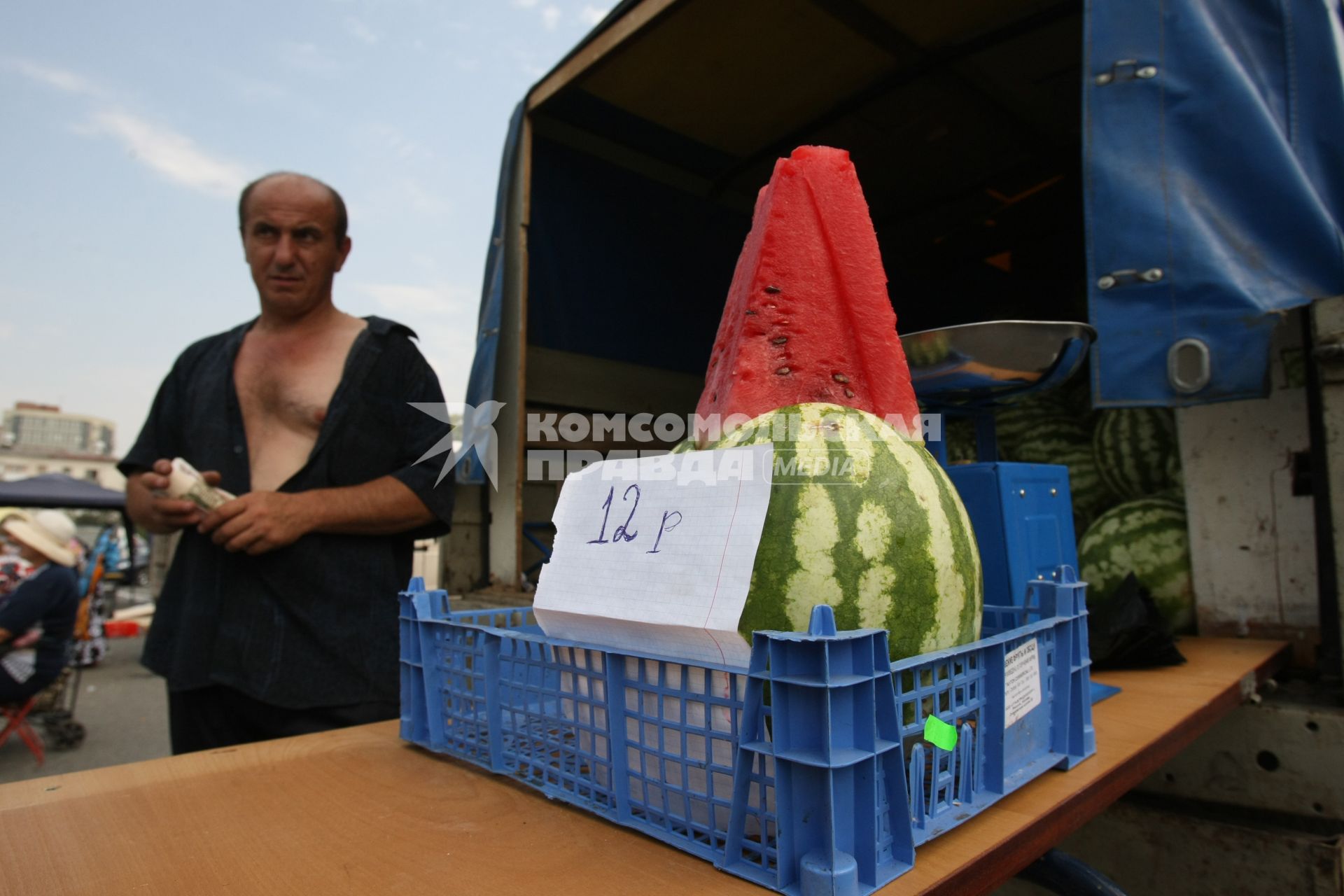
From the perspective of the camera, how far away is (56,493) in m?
9.73

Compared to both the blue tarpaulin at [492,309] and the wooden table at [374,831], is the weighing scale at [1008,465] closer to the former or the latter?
the wooden table at [374,831]

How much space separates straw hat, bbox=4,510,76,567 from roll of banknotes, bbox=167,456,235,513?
4900mm

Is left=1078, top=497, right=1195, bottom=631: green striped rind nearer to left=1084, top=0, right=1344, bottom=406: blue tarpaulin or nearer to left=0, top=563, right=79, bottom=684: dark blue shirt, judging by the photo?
left=1084, top=0, right=1344, bottom=406: blue tarpaulin

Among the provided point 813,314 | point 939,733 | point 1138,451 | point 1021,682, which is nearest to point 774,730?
point 939,733

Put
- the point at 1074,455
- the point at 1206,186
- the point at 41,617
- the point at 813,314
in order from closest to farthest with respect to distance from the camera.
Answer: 1. the point at 813,314
2. the point at 1206,186
3. the point at 1074,455
4. the point at 41,617

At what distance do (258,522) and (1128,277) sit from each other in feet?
7.22

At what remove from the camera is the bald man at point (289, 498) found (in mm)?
1689

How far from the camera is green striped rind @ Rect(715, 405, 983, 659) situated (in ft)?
2.75

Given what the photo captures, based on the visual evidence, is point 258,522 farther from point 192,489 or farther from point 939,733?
point 939,733

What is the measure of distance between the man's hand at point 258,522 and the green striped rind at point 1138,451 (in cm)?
277

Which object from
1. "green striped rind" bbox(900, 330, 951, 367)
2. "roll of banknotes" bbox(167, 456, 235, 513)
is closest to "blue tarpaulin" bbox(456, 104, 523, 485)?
"roll of banknotes" bbox(167, 456, 235, 513)

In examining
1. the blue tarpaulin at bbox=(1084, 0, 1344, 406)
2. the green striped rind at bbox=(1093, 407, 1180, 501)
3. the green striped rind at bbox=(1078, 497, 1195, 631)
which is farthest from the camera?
the green striped rind at bbox=(1093, 407, 1180, 501)

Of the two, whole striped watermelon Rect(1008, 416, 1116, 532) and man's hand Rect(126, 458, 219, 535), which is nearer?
man's hand Rect(126, 458, 219, 535)

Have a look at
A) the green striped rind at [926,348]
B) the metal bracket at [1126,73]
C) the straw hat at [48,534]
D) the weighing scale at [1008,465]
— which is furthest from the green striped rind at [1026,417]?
the straw hat at [48,534]
